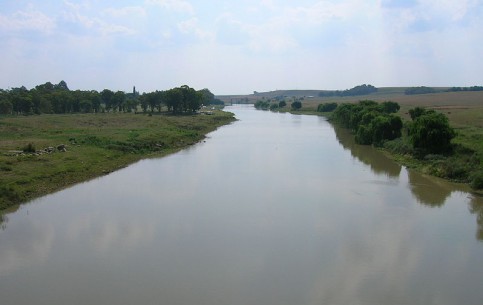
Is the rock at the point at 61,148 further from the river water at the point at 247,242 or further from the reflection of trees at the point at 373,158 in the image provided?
the reflection of trees at the point at 373,158

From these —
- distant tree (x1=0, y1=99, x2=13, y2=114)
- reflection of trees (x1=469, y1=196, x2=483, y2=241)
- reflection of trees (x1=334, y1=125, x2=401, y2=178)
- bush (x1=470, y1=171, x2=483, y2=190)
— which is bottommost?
reflection of trees (x1=469, y1=196, x2=483, y2=241)

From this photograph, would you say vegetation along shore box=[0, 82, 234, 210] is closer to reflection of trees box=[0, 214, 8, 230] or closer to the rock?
the rock

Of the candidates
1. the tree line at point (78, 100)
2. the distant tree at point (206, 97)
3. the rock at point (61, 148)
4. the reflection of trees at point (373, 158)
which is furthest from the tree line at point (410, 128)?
the distant tree at point (206, 97)

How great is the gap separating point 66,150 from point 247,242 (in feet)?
57.9

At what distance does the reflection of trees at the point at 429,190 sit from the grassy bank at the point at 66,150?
16.2m

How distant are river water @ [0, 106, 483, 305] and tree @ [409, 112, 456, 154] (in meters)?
3.74

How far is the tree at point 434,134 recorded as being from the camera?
26.6 m

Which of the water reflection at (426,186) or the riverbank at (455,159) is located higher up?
the riverbank at (455,159)

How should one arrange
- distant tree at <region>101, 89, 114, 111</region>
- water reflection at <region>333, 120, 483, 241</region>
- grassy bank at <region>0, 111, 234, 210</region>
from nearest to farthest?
water reflection at <region>333, 120, 483, 241</region> < grassy bank at <region>0, 111, 234, 210</region> < distant tree at <region>101, 89, 114, 111</region>

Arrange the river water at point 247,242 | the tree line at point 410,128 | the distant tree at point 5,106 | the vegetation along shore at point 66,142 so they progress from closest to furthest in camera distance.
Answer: the river water at point 247,242
the vegetation along shore at point 66,142
the tree line at point 410,128
the distant tree at point 5,106

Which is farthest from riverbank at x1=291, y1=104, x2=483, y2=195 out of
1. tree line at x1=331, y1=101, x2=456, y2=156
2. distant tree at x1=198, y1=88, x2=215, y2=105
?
distant tree at x1=198, y1=88, x2=215, y2=105

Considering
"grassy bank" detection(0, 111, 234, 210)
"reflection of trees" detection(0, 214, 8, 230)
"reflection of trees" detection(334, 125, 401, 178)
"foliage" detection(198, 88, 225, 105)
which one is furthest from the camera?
"foliage" detection(198, 88, 225, 105)

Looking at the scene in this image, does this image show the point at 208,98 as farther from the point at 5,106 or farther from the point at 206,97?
the point at 5,106

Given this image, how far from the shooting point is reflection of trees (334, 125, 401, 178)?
26406 millimetres
